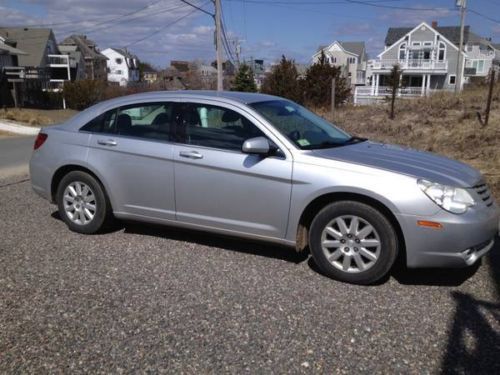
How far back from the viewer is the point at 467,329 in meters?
3.47

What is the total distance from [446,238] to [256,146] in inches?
67.1

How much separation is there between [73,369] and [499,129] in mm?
11217

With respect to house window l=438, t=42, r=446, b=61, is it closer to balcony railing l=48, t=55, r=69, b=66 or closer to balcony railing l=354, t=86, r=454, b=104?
balcony railing l=354, t=86, r=454, b=104

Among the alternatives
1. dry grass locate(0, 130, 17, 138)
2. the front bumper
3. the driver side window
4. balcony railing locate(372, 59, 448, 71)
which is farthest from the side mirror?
balcony railing locate(372, 59, 448, 71)

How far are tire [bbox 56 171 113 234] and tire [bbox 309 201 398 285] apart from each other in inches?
92.5

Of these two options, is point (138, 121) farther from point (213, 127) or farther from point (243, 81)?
point (243, 81)

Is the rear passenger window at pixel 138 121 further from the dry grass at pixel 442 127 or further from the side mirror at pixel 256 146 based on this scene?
the dry grass at pixel 442 127

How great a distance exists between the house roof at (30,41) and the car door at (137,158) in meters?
60.0

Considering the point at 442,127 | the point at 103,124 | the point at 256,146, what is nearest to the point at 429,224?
the point at 256,146

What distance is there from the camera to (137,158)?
16.6ft

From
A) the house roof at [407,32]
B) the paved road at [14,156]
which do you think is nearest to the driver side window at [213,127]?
the paved road at [14,156]

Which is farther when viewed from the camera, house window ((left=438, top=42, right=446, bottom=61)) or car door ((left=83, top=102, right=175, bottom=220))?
house window ((left=438, top=42, right=446, bottom=61))

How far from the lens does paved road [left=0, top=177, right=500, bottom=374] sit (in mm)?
3086

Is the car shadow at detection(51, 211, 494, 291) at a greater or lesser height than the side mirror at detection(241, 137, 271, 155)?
lesser
